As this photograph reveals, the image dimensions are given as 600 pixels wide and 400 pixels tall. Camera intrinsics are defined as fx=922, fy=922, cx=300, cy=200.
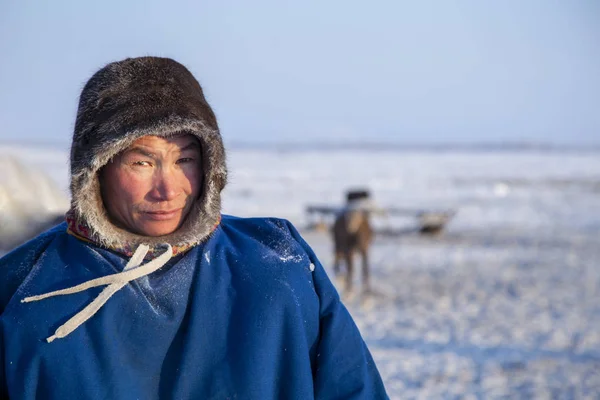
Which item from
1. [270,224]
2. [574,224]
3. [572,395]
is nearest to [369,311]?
[572,395]

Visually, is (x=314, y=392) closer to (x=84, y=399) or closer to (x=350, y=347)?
(x=350, y=347)

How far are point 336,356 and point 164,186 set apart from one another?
584 millimetres

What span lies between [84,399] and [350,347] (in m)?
0.65

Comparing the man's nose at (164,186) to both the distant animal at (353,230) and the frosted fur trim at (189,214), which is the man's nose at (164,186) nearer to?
the frosted fur trim at (189,214)

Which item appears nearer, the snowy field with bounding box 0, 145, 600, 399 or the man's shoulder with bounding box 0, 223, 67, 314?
the man's shoulder with bounding box 0, 223, 67, 314

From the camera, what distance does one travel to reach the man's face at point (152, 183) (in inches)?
84.5

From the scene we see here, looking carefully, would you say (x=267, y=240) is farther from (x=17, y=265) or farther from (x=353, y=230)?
(x=353, y=230)

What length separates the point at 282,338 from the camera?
2172 millimetres

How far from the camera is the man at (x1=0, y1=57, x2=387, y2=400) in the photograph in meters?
2.07

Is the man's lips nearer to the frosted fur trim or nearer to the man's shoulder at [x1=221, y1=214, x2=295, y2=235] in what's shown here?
the frosted fur trim

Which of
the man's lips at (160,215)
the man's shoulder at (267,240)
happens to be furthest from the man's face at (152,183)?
the man's shoulder at (267,240)

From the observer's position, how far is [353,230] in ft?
37.8

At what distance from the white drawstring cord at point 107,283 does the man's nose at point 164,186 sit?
0.13m

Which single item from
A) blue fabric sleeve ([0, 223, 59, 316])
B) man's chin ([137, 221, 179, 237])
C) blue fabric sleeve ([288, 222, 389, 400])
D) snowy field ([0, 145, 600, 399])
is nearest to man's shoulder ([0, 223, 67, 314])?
blue fabric sleeve ([0, 223, 59, 316])
